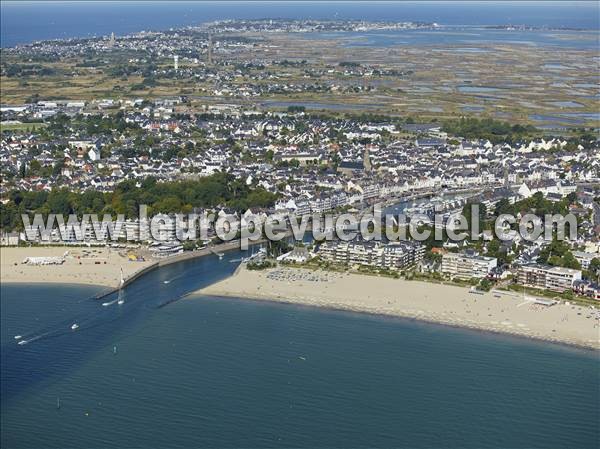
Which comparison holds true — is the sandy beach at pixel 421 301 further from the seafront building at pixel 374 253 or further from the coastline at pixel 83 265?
the coastline at pixel 83 265

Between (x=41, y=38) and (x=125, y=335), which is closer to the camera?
(x=125, y=335)

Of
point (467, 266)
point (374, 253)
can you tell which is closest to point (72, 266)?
point (374, 253)

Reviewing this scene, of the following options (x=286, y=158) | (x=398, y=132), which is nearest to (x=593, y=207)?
(x=286, y=158)

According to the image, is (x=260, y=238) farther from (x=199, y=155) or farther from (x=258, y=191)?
(x=199, y=155)

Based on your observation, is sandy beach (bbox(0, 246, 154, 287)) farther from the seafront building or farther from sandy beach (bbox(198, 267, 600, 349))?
the seafront building

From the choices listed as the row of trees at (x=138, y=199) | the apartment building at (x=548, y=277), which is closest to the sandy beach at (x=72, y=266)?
the row of trees at (x=138, y=199)

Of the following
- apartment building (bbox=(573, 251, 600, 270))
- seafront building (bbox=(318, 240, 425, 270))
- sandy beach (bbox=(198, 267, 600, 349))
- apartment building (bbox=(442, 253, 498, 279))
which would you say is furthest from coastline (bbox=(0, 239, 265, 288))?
apartment building (bbox=(573, 251, 600, 270))
